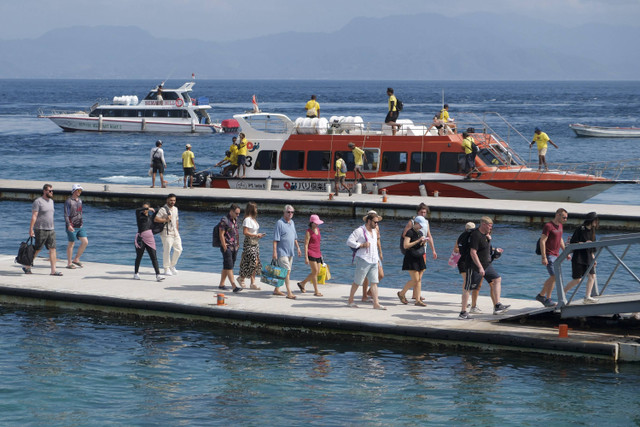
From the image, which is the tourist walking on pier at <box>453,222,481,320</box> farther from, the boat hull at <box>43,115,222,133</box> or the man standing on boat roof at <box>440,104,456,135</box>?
the boat hull at <box>43,115,222,133</box>

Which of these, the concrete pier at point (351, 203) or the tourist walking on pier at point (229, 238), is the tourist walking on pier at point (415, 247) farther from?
the concrete pier at point (351, 203)

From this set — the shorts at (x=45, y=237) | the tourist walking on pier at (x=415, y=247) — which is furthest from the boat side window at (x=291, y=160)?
the tourist walking on pier at (x=415, y=247)

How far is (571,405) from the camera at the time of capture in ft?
41.3

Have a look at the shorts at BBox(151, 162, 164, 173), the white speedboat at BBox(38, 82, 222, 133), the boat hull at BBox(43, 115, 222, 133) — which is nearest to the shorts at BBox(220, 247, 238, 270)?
the shorts at BBox(151, 162, 164, 173)

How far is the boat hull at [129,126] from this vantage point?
7131cm

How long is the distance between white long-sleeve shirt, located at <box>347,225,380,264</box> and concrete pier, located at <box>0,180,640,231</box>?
42.2 ft

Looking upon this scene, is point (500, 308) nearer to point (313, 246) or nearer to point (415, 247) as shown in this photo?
point (415, 247)

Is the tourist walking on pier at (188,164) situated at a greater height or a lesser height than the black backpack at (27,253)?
greater

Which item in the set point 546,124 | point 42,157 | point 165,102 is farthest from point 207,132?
point 546,124

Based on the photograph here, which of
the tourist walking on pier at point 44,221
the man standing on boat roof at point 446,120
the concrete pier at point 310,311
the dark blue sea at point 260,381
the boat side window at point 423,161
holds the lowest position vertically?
the dark blue sea at point 260,381

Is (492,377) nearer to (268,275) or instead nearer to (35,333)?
(268,275)

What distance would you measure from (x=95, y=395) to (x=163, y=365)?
149cm

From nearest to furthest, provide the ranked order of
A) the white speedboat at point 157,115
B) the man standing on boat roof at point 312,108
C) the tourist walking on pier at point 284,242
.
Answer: the tourist walking on pier at point 284,242
the man standing on boat roof at point 312,108
the white speedboat at point 157,115

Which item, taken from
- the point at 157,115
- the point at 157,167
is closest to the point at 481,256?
the point at 157,167
